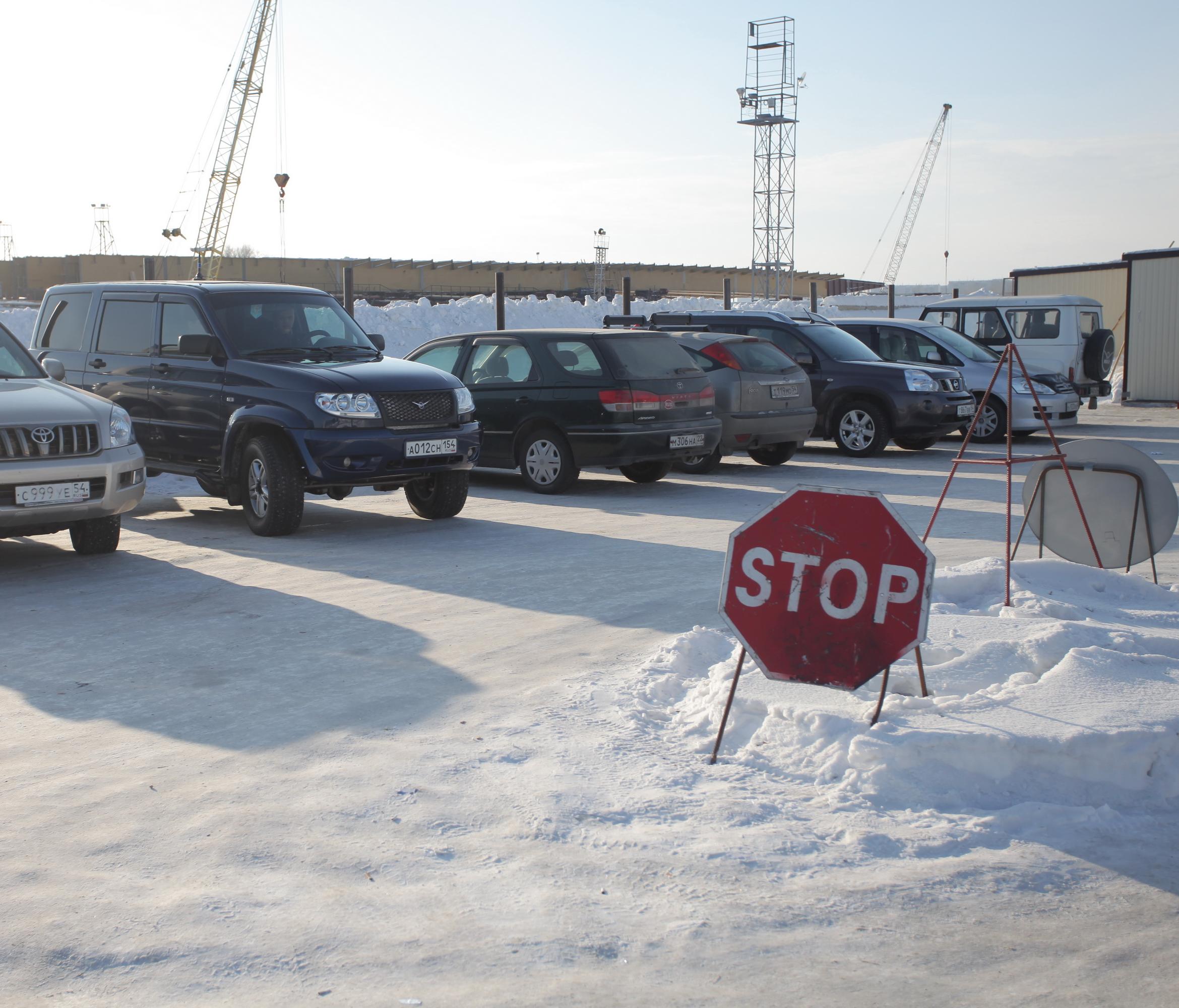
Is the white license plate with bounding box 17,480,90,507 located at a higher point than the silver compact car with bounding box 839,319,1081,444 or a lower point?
lower

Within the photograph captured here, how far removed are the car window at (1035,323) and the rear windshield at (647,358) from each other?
10.0 metres

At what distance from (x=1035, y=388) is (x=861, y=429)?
2751 mm

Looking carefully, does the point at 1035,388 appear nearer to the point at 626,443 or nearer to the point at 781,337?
the point at 781,337

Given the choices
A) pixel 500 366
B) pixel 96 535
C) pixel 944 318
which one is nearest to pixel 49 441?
pixel 96 535

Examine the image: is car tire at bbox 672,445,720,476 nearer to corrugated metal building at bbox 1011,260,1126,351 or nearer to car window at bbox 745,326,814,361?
car window at bbox 745,326,814,361

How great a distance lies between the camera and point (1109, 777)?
170 inches

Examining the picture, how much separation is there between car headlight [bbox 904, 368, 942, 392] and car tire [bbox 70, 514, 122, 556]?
10.4m

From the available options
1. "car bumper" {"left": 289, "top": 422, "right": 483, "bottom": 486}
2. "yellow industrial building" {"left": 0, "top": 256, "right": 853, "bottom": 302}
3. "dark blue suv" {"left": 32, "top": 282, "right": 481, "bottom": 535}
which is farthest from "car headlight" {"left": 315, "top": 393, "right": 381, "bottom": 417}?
"yellow industrial building" {"left": 0, "top": 256, "right": 853, "bottom": 302}

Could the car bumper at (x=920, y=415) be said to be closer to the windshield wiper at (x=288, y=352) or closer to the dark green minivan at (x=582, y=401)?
the dark green minivan at (x=582, y=401)

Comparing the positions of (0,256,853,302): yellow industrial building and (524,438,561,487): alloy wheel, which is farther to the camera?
(0,256,853,302): yellow industrial building

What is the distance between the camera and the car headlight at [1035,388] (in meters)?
17.2

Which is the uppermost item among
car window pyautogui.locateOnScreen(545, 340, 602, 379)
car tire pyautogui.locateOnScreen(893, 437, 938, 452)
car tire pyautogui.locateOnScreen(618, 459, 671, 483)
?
car window pyautogui.locateOnScreen(545, 340, 602, 379)

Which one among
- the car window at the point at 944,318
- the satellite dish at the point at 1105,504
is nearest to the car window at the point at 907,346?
the car window at the point at 944,318

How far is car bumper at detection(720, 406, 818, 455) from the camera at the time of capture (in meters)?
13.7
